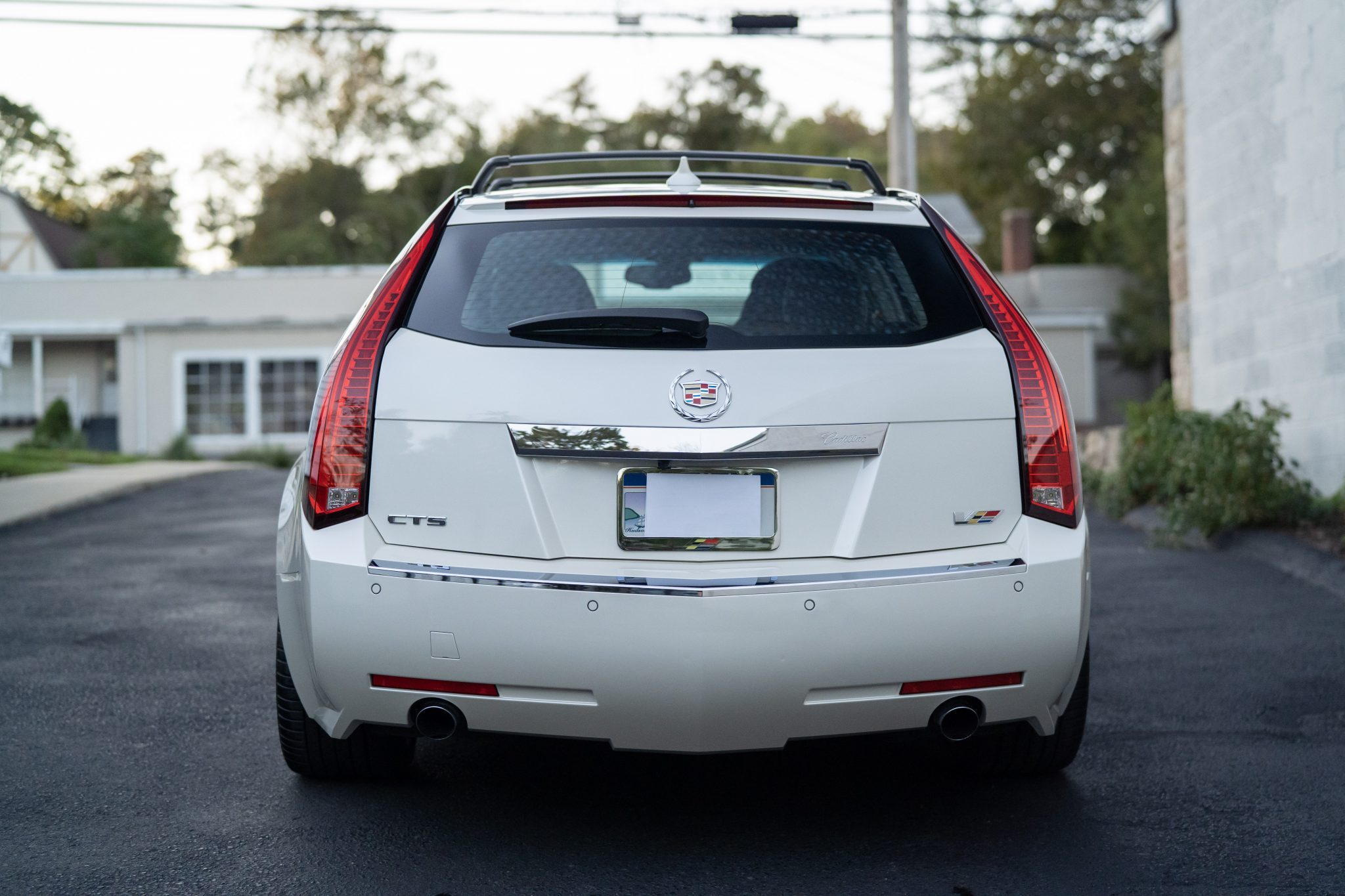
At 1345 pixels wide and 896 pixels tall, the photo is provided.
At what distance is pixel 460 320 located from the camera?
313cm

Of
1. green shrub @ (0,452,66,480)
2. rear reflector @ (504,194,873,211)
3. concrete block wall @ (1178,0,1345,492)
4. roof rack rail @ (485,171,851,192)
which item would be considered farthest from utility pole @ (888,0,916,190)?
rear reflector @ (504,194,873,211)

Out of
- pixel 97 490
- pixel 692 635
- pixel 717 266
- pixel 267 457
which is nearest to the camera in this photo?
pixel 692 635

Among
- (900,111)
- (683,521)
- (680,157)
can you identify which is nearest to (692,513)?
(683,521)

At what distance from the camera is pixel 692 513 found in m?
2.92

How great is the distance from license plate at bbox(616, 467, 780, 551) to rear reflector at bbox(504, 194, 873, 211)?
0.75 metres

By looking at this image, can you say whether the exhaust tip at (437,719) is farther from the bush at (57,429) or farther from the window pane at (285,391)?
the bush at (57,429)

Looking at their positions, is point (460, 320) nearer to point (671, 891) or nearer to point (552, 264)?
point (552, 264)

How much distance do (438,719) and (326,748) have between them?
27.7 inches

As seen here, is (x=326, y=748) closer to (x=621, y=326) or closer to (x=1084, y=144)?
(x=621, y=326)

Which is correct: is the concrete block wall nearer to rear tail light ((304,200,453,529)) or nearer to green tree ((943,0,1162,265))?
rear tail light ((304,200,453,529))

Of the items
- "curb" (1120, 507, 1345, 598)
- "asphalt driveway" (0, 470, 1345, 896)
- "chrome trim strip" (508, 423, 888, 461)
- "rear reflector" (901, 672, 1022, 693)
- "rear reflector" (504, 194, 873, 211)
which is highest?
"rear reflector" (504, 194, 873, 211)

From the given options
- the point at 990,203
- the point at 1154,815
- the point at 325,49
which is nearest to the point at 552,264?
the point at 1154,815

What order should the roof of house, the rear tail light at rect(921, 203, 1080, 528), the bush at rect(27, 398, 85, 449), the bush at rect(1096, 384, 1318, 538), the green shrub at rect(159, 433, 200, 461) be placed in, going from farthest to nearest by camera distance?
Result: the roof of house, the bush at rect(27, 398, 85, 449), the green shrub at rect(159, 433, 200, 461), the bush at rect(1096, 384, 1318, 538), the rear tail light at rect(921, 203, 1080, 528)

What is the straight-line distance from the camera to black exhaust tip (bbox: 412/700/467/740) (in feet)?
9.91
